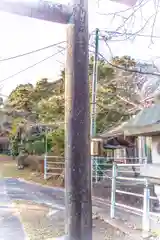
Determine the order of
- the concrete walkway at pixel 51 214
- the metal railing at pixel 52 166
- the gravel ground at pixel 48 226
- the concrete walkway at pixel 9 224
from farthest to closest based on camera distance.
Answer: the metal railing at pixel 52 166, the concrete walkway at pixel 9 224, the concrete walkway at pixel 51 214, the gravel ground at pixel 48 226

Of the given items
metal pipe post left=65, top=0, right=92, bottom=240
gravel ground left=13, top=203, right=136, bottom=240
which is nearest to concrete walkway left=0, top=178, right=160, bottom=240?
gravel ground left=13, top=203, right=136, bottom=240

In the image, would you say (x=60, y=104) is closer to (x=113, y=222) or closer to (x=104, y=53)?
(x=104, y=53)

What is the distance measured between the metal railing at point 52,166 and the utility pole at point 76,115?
35.8 feet

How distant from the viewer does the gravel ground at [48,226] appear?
4.54m

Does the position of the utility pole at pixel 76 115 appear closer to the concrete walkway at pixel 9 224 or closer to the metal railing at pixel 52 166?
the concrete walkway at pixel 9 224

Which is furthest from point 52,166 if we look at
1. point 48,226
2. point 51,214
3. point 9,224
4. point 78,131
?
point 78,131

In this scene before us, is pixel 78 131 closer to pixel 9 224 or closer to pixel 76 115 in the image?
pixel 76 115

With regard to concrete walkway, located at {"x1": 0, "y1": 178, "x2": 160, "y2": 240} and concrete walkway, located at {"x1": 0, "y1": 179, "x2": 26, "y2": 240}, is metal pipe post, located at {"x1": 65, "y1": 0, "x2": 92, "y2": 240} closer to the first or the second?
concrete walkway, located at {"x1": 0, "y1": 178, "x2": 160, "y2": 240}

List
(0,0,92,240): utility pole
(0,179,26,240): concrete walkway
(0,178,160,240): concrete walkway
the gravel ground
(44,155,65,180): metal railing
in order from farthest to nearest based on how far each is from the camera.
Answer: (44,155,65,180): metal railing
(0,179,26,240): concrete walkway
(0,178,160,240): concrete walkway
the gravel ground
(0,0,92,240): utility pole

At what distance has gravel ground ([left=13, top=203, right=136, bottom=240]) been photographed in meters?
4.54

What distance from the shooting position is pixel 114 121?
1212 cm

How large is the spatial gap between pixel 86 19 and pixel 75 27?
99mm

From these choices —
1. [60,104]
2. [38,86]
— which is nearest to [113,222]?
[60,104]

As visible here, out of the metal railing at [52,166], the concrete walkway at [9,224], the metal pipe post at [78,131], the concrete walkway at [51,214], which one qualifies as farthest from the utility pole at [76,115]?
the metal railing at [52,166]
